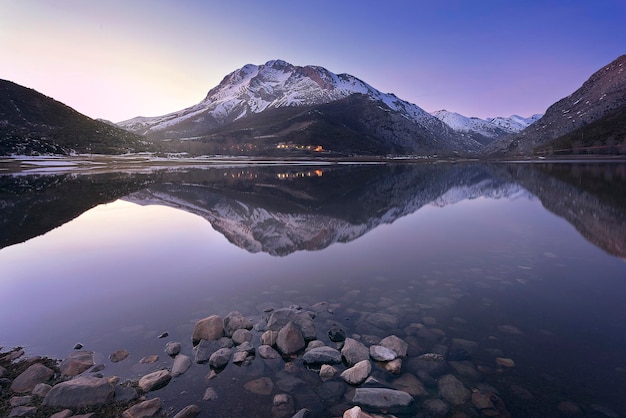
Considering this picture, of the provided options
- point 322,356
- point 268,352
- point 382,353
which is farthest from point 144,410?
point 382,353

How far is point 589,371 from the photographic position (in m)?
8.62

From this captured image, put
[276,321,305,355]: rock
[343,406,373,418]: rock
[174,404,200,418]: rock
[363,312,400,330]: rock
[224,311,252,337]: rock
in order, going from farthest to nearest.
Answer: [363,312,400,330]: rock → [224,311,252,337]: rock → [276,321,305,355]: rock → [174,404,200,418]: rock → [343,406,373,418]: rock

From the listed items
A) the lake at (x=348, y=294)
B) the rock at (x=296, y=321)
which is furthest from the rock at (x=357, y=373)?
the rock at (x=296, y=321)

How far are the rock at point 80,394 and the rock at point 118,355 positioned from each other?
4.51 feet

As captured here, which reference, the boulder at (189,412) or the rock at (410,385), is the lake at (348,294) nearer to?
the rock at (410,385)

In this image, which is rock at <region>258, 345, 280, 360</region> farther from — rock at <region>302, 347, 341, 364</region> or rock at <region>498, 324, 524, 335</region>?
rock at <region>498, 324, 524, 335</region>

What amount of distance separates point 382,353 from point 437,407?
202 centimetres

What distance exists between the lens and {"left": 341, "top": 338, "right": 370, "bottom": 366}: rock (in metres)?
9.22

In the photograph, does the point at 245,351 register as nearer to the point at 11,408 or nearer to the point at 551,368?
the point at 11,408

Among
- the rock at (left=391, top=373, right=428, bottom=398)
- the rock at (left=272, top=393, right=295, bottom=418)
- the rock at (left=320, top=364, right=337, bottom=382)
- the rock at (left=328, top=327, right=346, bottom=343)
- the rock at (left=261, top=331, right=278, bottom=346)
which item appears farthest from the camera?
the rock at (left=328, top=327, right=346, bottom=343)

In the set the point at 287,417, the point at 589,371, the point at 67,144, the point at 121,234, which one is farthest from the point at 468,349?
the point at 67,144

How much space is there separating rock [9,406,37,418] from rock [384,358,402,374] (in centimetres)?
814

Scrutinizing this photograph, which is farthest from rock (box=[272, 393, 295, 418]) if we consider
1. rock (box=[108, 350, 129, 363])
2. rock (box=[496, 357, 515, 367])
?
rock (box=[496, 357, 515, 367])

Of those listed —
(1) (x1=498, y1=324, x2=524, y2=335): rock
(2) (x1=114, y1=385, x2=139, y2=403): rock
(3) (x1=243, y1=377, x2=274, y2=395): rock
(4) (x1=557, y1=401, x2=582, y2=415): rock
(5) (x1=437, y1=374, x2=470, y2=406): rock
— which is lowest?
(3) (x1=243, y1=377, x2=274, y2=395): rock
